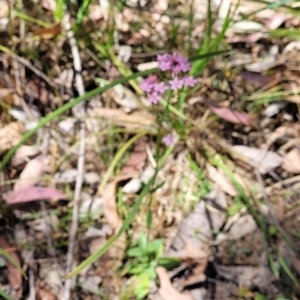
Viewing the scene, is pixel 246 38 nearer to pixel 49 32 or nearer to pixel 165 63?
pixel 165 63

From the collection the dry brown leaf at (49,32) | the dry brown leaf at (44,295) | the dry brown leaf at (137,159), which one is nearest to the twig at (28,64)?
the dry brown leaf at (49,32)

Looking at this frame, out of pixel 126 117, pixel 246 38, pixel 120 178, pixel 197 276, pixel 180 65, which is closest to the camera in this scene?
pixel 180 65

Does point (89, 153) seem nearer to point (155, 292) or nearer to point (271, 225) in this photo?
point (155, 292)

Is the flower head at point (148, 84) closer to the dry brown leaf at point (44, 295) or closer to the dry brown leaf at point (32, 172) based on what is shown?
the dry brown leaf at point (32, 172)

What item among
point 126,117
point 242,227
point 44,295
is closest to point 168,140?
point 126,117

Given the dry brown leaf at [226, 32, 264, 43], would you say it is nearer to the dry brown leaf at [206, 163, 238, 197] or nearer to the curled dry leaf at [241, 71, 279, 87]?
the curled dry leaf at [241, 71, 279, 87]

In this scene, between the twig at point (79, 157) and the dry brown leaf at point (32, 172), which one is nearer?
the twig at point (79, 157)
